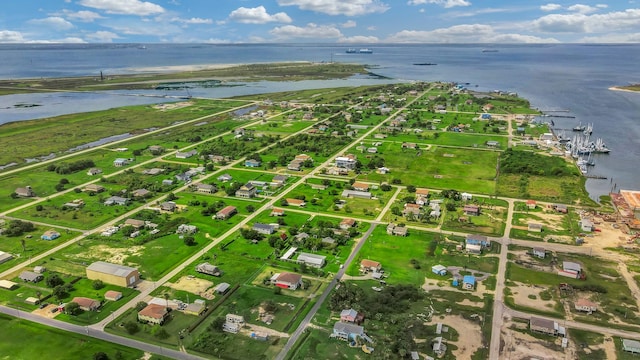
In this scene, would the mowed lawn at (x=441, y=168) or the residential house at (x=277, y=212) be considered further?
the mowed lawn at (x=441, y=168)

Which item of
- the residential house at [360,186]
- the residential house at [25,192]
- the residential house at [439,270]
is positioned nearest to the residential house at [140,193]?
the residential house at [25,192]

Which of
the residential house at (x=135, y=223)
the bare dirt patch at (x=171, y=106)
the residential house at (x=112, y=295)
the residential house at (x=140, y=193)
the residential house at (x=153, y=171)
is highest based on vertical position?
the bare dirt patch at (x=171, y=106)

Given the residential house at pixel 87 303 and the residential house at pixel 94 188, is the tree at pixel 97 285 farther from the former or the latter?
the residential house at pixel 94 188

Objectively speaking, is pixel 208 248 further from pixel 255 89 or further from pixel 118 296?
pixel 255 89

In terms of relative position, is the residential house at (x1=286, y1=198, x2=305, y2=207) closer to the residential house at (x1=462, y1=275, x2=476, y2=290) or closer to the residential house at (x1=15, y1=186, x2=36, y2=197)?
the residential house at (x1=462, y1=275, x2=476, y2=290)

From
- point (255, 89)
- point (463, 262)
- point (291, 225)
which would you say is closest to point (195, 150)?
point (291, 225)

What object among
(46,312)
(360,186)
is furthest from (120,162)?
(46,312)
